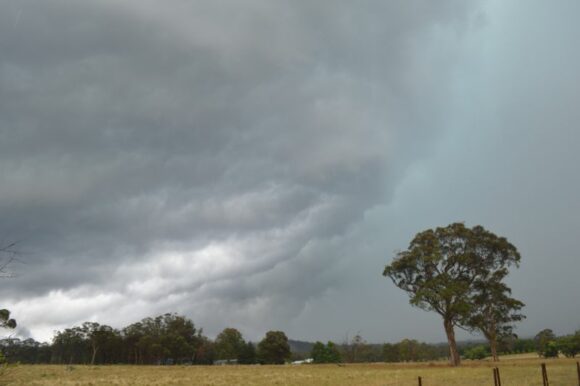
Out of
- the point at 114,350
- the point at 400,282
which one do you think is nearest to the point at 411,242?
the point at 400,282

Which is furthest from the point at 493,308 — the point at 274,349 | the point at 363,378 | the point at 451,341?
the point at 274,349

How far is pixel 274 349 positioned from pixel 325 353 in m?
12.7

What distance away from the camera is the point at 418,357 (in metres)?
140

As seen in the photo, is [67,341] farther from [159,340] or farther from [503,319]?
[503,319]

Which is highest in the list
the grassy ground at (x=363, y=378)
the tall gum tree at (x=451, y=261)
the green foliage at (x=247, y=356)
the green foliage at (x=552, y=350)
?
the tall gum tree at (x=451, y=261)

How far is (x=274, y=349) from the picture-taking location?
338 ft

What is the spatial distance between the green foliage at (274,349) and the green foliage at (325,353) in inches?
287

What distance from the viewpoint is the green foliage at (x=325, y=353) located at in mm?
99875

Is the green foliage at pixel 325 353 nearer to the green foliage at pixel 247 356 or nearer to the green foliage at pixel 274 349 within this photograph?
the green foliage at pixel 274 349

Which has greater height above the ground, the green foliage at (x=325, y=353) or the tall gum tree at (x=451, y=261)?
the tall gum tree at (x=451, y=261)

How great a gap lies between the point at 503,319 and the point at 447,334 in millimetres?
→ 14807

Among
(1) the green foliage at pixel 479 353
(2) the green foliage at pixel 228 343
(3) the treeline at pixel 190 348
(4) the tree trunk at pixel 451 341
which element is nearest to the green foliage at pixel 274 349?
(3) the treeline at pixel 190 348

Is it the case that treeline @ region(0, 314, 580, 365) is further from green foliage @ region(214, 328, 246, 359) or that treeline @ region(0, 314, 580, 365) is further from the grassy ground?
the grassy ground

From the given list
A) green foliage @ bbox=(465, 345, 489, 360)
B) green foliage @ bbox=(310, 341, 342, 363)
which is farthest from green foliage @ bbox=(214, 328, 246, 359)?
green foliage @ bbox=(465, 345, 489, 360)
